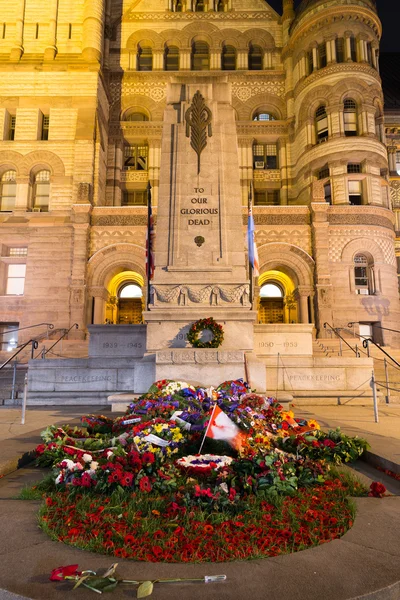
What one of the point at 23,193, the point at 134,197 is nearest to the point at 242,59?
the point at 134,197

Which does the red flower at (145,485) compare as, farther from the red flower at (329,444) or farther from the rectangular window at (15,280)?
the rectangular window at (15,280)

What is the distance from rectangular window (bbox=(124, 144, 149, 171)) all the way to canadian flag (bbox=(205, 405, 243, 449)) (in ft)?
104

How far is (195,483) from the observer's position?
14.1 feet

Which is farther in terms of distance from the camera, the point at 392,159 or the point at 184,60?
the point at 392,159

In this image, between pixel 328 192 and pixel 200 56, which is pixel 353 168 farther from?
pixel 200 56

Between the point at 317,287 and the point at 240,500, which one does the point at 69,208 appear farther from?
the point at 240,500

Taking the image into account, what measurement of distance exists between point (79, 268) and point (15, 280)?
17.0 feet

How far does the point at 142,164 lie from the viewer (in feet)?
113

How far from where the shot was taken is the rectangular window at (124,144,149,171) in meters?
34.3

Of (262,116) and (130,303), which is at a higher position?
(262,116)

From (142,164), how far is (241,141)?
8314 millimetres

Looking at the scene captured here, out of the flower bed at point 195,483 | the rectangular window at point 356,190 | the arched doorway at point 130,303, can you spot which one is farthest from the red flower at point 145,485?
the rectangular window at point 356,190

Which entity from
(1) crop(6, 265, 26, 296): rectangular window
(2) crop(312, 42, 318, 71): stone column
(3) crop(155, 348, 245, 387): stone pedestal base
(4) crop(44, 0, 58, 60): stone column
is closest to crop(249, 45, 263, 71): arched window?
(2) crop(312, 42, 318, 71): stone column

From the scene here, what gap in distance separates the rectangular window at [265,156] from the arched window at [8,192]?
62.1 ft
